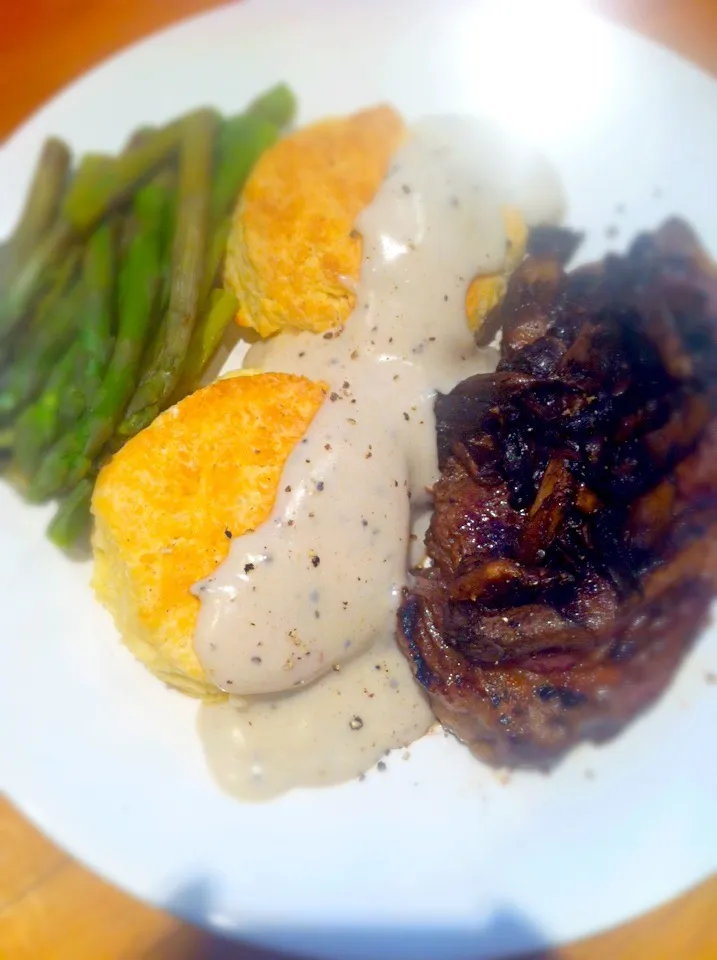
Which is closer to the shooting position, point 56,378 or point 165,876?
point 165,876

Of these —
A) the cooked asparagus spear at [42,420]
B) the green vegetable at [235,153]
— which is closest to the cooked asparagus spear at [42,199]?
the cooked asparagus spear at [42,420]

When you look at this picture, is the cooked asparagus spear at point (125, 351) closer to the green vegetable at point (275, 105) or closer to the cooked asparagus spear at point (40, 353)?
the cooked asparagus spear at point (40, 353)

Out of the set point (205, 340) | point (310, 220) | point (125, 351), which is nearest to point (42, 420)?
point (125, 351)

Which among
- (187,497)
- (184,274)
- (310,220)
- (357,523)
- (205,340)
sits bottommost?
(357,523)

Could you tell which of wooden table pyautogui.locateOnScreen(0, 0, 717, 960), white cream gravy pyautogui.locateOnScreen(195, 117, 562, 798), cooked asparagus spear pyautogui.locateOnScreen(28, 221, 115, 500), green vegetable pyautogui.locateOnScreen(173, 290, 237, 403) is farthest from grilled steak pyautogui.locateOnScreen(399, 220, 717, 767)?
cooked asparagus spear pyautogui.locateOnScreen(28, 221, 115, 500)

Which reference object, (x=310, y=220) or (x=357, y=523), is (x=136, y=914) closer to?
(x=357, y=523)

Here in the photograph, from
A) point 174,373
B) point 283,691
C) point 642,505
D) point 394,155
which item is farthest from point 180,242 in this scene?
point 642,505

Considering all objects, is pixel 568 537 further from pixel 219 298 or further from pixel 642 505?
pixel 219 298
